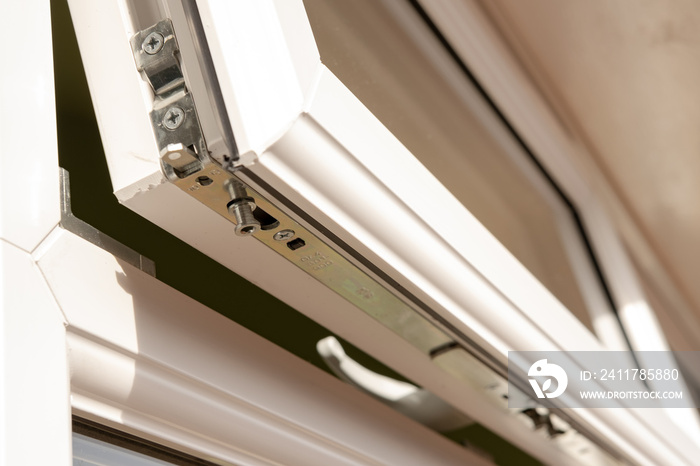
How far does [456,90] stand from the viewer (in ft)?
2.62

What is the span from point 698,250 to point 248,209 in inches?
42.9

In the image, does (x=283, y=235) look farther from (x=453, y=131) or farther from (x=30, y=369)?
(x=453, y=131)

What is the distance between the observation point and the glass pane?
0.49 m

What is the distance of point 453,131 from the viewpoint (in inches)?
29.0

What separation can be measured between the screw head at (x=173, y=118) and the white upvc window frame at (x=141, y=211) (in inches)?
0.4

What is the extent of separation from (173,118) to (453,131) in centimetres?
46

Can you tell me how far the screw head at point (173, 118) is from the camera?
0.31 m

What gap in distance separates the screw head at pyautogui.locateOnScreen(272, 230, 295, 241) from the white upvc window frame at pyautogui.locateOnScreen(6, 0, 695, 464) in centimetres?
2

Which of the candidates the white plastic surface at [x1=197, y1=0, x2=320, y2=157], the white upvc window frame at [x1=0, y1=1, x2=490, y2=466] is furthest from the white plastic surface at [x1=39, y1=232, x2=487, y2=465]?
the white plastic surface at [x1=197, y1=0, x2=320, y2=157]
